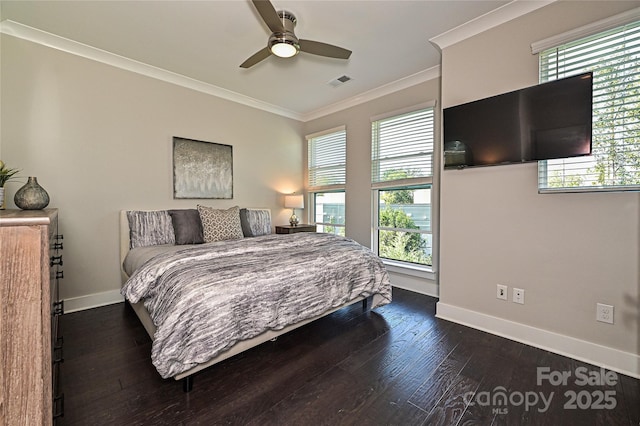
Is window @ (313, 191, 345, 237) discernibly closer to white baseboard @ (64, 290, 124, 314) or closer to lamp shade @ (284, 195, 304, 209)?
lamp shade @ (284, 195, 304, 209)

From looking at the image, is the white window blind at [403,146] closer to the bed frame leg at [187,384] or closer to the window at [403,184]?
the window at [403,184]

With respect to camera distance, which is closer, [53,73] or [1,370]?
[1,370]

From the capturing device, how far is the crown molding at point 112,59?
251 centimetres

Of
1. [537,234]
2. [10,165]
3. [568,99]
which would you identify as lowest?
[537,234]

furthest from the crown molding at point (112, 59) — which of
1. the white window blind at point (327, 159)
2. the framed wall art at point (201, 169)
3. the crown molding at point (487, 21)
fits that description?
the crown molding at point (487, 21)

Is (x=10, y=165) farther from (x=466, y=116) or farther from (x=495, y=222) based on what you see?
(x=495, y=222)

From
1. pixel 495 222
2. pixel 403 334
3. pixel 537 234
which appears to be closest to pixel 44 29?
pixel 403 334

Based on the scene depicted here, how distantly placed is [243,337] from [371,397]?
0.87 meters

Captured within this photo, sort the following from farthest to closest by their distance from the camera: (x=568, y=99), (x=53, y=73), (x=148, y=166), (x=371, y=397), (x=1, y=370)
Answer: (x=148, y=166) → (x=53, y=73) → (x=568, y=99) → (x=371, y=397) → (x=1, y=370)

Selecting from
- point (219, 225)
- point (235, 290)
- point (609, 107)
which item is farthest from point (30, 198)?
point (609, 107)

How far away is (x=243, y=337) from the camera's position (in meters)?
1.74

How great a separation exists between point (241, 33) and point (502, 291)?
11.1ft

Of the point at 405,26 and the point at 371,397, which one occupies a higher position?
the point at 405,26

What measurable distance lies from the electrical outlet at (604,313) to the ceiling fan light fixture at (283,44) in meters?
3.03
